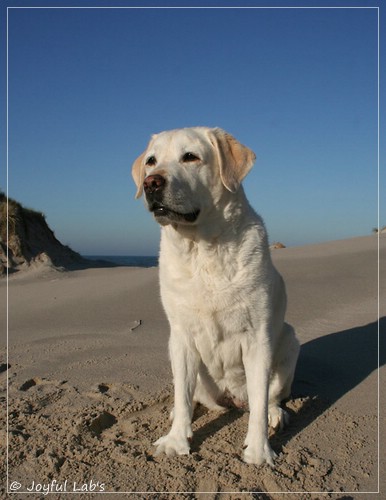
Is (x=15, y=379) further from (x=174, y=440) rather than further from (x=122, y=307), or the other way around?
(x=122, y=307)

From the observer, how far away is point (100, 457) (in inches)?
115

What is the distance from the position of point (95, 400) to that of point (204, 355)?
3.84ft

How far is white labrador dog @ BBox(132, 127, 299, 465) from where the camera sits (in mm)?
3027

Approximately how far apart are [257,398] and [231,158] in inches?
64.3

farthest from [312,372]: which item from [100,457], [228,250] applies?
[100,457]

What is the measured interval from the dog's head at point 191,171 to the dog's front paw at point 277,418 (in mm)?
1507

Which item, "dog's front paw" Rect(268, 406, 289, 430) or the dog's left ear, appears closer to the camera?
the dog's left ear

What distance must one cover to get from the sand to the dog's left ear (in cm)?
174

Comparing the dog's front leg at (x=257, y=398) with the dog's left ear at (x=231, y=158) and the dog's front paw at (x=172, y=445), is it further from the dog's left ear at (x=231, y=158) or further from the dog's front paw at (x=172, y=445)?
the dog's left ear at (x=231, y=158)

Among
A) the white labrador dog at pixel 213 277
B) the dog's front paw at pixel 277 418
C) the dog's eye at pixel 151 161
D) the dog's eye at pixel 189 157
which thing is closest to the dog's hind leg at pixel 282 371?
the dog's front paw at pixel 277 418

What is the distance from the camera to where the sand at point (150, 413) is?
2.65m

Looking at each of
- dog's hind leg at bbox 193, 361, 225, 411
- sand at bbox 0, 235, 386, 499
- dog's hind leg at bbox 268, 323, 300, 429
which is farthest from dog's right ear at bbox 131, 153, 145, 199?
sand at bbox 0, 235, 386, 499

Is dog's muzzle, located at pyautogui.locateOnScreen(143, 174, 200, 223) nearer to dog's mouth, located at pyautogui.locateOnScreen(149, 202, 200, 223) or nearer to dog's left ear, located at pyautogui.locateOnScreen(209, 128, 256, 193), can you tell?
dog's mouth, located at pyautogui.locateOnScreen(149, 202, 200, 223)

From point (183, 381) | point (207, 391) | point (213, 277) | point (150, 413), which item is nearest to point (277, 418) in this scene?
point (207, 391)
